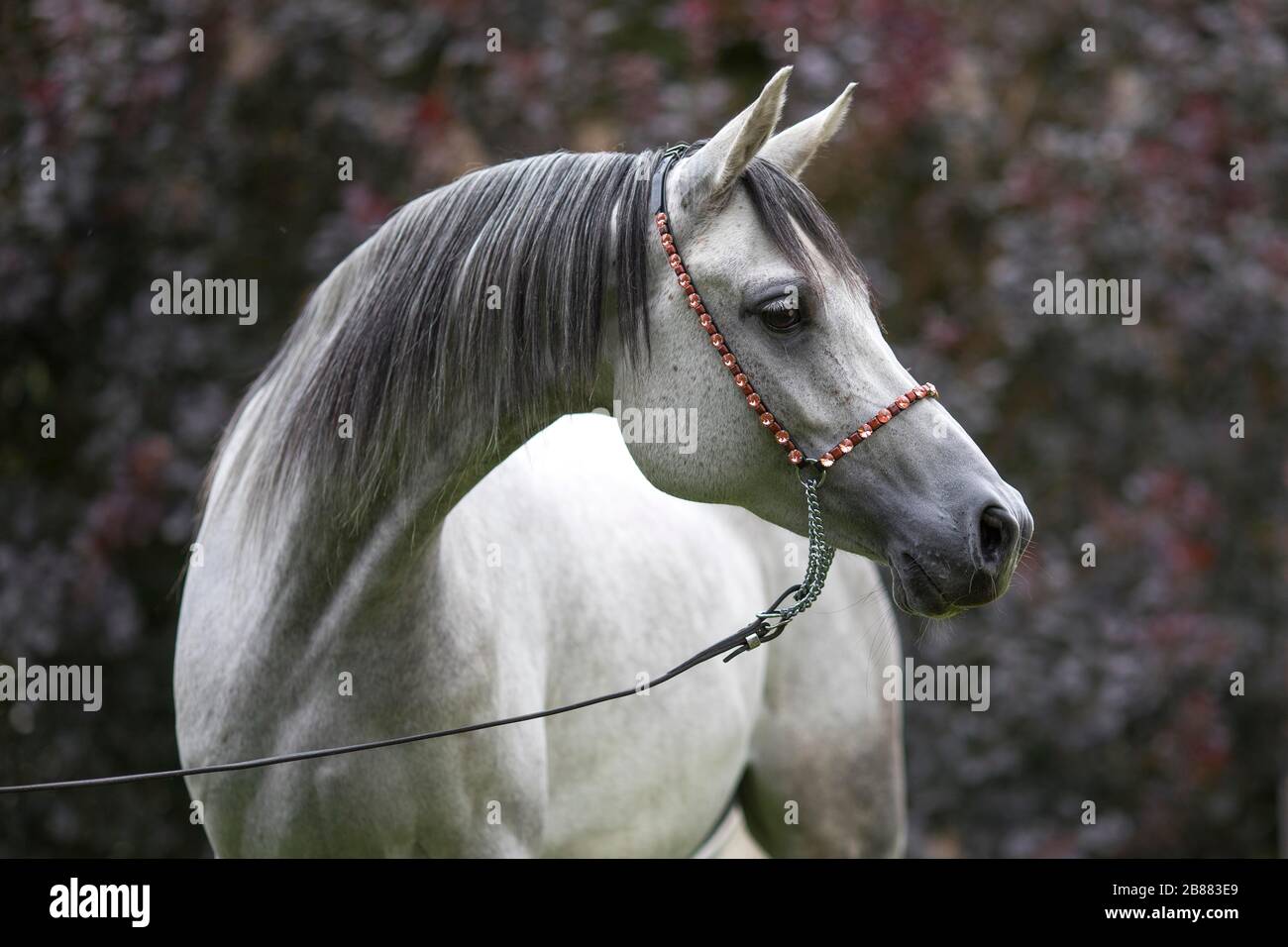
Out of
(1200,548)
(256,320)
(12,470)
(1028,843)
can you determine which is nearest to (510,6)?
(256,320)

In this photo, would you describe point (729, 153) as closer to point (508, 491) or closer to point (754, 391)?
point (754, 391)

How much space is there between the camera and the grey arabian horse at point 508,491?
7.58 feet

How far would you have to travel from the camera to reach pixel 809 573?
2406 mm

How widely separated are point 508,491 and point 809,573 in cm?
100

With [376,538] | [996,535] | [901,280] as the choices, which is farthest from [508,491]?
[901,280]

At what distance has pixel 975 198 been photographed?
5898mm

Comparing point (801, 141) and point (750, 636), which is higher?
point (801, 141)

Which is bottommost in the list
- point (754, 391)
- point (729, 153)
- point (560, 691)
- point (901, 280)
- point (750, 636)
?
point (560, 691)

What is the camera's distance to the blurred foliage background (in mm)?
5129

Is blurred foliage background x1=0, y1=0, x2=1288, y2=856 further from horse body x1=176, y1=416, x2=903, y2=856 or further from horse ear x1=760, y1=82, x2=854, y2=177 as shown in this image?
horse ear x1=760, y1=82, x2=854, y2=177

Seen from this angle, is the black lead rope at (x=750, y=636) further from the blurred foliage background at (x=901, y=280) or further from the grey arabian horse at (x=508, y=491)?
the blurred foliage background at (x=901, y=280)

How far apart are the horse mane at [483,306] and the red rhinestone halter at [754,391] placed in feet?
0.12

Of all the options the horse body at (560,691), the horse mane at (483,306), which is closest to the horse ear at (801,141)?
the horse mane at (483,306)

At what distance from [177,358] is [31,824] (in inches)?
76.7
